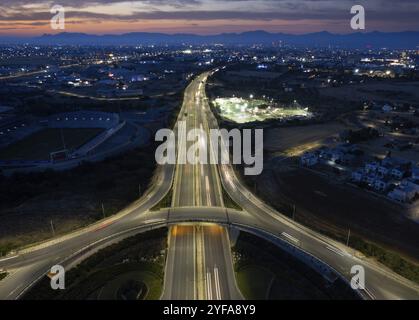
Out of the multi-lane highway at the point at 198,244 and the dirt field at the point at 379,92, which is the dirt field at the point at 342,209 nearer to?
the multi-lane highway at the point at 198,244

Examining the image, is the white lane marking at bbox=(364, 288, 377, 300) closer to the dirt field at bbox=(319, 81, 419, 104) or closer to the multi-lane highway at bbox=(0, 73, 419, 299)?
the multi-lane highway at bbox=(0, 73, 419, 299)

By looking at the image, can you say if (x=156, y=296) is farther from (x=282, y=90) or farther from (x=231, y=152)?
(x=282, y=90)

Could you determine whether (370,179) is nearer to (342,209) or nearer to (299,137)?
(342,209)

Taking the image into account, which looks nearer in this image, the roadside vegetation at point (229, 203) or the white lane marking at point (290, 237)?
the white lane marking at point (290, 237)

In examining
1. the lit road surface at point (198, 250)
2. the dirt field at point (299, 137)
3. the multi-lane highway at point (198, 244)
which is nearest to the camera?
the lit road surface at point (198, 250)

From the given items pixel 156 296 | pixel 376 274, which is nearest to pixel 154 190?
pixel 156 296

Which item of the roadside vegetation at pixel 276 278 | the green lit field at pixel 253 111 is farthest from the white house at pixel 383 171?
the green lit field at pixel 253 111

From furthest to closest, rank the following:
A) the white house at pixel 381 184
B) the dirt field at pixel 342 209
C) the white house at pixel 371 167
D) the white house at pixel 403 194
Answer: the white house at pixel 371 167 < the white house at pixel 381 184 < the white house at pixel 403 194 < the dirt field at pixel 342 209

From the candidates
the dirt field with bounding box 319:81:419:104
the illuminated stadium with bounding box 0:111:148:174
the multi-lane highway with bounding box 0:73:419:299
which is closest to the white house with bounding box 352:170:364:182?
the multi-lane highway with bounding box 0:73:419:299
